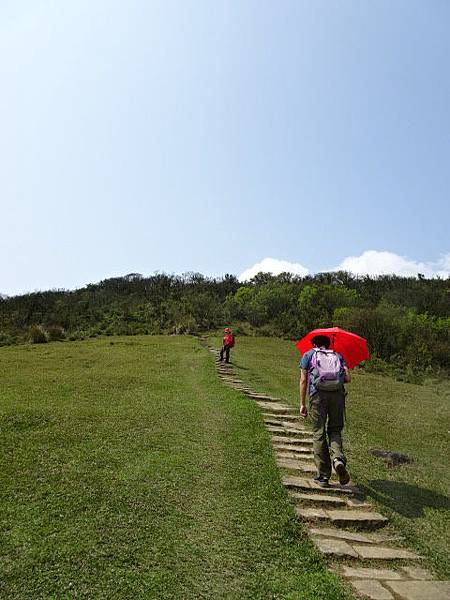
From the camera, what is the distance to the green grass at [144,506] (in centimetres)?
419

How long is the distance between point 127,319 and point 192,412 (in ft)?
115

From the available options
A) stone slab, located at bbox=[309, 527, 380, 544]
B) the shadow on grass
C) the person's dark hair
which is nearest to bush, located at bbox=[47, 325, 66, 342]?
the person's dark hair

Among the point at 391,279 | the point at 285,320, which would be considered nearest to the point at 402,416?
the point at 285,320

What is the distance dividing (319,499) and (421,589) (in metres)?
2.18

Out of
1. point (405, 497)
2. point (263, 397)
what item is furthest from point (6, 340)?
point (405, 497)

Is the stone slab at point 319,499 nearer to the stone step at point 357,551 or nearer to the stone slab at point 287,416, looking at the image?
the stone step at point 357,551

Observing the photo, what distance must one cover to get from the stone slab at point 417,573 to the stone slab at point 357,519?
1.05 meters

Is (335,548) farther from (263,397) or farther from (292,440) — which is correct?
(263,397)

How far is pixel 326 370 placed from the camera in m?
6.97

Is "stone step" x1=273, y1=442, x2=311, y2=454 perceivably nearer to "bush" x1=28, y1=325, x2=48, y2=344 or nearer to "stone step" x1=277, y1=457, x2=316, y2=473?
"stone step" x1=277, y1=457, x2=316, y2=473

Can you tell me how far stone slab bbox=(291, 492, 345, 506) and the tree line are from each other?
77.4 ft

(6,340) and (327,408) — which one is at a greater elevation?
(327,408)

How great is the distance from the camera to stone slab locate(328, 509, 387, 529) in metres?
5.83

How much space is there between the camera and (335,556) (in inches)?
193
